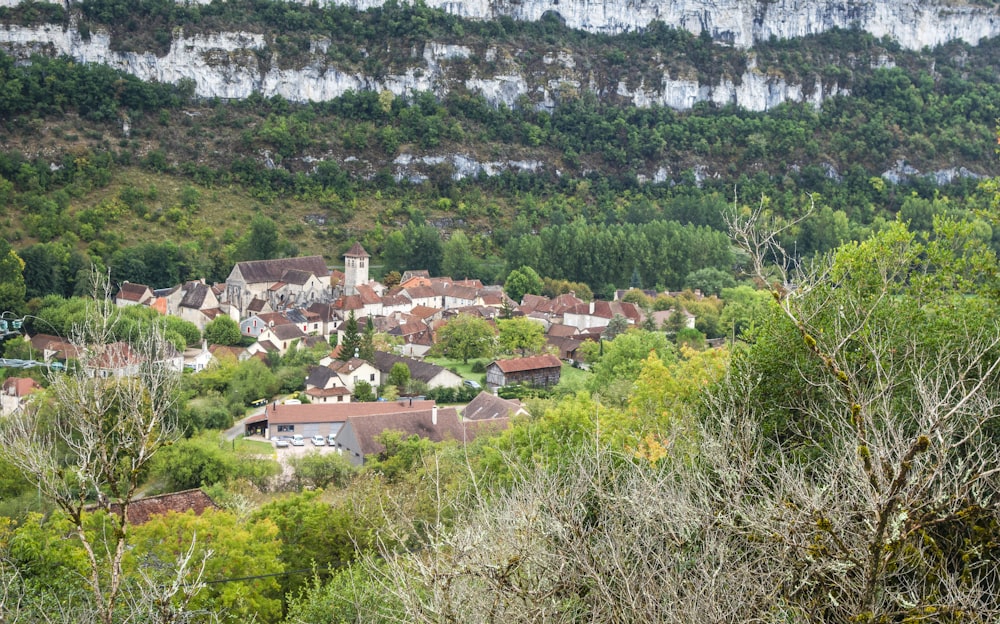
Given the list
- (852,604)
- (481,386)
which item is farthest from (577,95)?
(852,604)

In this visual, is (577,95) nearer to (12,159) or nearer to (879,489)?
(12,159)

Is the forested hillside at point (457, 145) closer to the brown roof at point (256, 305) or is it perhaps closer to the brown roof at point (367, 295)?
the brown roof at point (256, 305)

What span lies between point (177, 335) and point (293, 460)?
13203 mm

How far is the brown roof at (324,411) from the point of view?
2839cm

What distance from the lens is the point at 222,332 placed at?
1548 inches

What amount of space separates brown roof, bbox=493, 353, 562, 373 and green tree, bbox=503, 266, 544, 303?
46.7 ft

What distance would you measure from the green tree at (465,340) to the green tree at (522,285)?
10968 millimetres

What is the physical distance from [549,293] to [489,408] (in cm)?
2410

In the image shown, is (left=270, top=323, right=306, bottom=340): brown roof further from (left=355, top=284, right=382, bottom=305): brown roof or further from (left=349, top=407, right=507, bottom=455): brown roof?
(left=349, top=407, right=507, bottom=455): brown roof

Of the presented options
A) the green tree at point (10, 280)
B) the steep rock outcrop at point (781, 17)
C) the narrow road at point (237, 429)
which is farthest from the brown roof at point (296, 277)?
the steep rock outcrop at point (781, 17)

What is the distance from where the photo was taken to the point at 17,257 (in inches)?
1721

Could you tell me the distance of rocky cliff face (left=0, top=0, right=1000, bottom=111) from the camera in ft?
246

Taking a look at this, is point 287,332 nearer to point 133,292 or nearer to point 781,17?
point 133,292

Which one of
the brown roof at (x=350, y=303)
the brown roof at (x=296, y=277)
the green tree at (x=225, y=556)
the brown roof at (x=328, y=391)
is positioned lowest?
the brown roof at (x=328, y=391)
